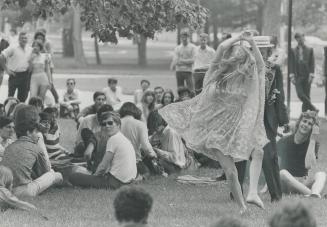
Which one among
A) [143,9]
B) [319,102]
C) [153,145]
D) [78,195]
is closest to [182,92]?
[153,145]

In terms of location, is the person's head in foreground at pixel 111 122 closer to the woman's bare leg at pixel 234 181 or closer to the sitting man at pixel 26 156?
the sitting man at pixel 26 156

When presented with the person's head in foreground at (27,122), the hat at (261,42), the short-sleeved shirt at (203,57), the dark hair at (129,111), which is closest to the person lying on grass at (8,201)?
the person's head in foreground at (27,122)

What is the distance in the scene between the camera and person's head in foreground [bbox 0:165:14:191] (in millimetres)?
9573

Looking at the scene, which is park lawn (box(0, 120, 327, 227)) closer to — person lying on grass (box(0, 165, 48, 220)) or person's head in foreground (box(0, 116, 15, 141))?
person lying on grass (box(0, 165, 48, 220))

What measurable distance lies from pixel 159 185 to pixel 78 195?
1301mm

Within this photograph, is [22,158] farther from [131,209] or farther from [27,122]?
[131,209]

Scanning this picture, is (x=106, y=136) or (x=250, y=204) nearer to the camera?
(x=250, y=204)

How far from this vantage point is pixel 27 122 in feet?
33.2

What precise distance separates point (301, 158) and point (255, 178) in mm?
1669

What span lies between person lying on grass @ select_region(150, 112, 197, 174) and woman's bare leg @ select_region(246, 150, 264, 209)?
9.77 ft

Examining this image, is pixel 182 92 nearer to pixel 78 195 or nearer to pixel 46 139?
pixel 46 139

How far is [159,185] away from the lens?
11.7m

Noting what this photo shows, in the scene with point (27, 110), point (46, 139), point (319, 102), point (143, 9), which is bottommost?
point (319, 102)

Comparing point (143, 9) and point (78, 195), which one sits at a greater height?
point (143, 9)
